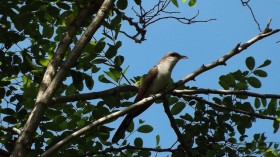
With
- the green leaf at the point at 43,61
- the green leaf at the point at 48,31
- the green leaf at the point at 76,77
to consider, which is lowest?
the green leaf at the point at 76,77

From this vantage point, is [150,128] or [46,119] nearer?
[46,119]

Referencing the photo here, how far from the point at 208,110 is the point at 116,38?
122 centimetres

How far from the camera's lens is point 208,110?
485 centimetres

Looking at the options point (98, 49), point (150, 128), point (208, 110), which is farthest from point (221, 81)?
point (98, 49)

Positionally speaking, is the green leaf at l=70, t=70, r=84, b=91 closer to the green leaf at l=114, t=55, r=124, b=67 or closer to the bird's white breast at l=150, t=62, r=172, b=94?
the green leaf at l=114, t=55, r=124, b=67

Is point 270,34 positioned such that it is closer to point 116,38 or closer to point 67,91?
point 116,38

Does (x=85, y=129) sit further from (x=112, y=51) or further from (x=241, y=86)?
(x=241, y=86)

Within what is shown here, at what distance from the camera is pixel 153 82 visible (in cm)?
570

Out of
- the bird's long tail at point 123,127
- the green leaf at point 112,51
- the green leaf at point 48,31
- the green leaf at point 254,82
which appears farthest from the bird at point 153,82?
the green leaf at point 48,31

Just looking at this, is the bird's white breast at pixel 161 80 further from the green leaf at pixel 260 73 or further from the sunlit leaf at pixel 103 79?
the green leaf at pixel 260 73

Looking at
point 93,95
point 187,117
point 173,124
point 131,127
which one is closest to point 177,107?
point 187,117

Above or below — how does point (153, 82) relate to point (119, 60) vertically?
above

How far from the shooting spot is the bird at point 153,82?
496 cm

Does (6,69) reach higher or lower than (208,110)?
higher
